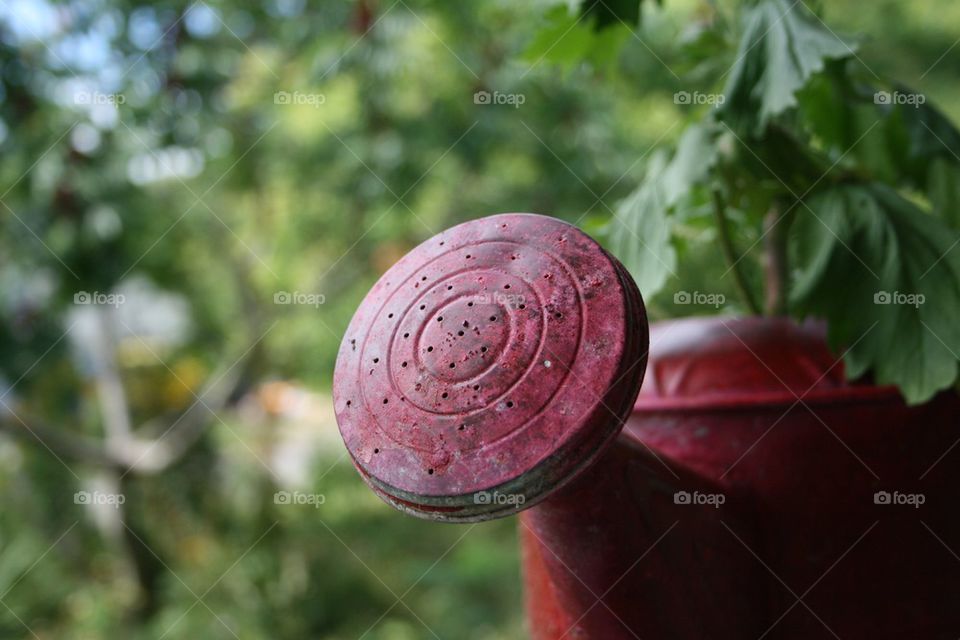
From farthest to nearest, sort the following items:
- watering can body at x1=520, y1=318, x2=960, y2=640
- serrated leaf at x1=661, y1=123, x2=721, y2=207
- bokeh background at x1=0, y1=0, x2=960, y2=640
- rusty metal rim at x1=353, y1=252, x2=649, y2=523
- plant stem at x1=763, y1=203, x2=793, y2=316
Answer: bokeh background at x1=0, y1=0, x2=960, y2=640 < plant stem at x1=763, y1=203, x2=793, y2=316 < serrated leaf at x1=661, y1=123, x2=721, y2=207 < watering can body at x1=520, y1=318, x2=960, y2=640 < rusty metal rim at x1=353, y1=252, x2=649, y2=523

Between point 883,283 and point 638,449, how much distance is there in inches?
13.8

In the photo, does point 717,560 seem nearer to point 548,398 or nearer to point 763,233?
point 548,398

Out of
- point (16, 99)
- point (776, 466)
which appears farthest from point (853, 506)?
point (16, 99)

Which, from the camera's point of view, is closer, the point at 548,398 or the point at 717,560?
the point at 548,398

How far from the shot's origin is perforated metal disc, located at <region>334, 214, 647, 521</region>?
63 centimetres

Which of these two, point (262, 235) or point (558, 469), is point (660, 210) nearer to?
point (558, 469)

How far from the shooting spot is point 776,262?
111 cm

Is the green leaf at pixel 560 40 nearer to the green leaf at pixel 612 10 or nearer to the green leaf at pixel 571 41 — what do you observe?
the green leaf at pixel 571 41

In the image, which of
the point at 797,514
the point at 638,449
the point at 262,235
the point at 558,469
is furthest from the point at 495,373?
the point at 262,235

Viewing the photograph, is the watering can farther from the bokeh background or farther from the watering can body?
the bokeh background

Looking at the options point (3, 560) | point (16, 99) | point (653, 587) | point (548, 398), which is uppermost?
point (16, 99)

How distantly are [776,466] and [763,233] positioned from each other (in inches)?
14.1

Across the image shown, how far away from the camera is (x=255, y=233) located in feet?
13.3

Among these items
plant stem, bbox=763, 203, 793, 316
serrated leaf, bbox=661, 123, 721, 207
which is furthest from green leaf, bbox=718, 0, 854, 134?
plant stem, bbox=763, 203, 793, 316
